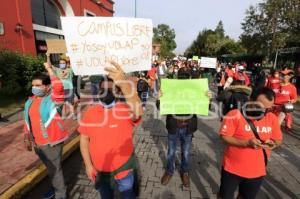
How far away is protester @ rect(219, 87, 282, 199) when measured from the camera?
2.59 meters

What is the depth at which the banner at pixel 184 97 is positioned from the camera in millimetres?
3602

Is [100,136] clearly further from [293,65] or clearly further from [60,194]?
[293,65]

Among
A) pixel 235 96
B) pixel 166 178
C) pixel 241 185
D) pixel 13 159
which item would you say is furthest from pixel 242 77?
pixel 13 159

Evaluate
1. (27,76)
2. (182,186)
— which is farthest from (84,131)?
(27,76)

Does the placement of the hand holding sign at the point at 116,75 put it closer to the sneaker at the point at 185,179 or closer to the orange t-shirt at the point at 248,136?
the orange t-shirt at the point at 248,136

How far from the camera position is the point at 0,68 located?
948 centimetres

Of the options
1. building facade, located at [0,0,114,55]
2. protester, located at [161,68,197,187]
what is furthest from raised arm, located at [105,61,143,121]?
building facade, located at [0,0,114,55]

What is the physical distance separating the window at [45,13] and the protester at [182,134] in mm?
14578

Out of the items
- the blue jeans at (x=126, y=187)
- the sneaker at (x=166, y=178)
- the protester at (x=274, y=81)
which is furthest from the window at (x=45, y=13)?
the blue jeans at (x=126, y=187)

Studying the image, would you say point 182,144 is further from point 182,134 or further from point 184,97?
point 184,97

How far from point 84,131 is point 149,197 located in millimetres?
1832

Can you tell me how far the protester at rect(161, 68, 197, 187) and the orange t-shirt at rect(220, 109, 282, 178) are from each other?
118cm

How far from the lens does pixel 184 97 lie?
11.8 ft

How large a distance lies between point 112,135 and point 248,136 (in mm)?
1395
